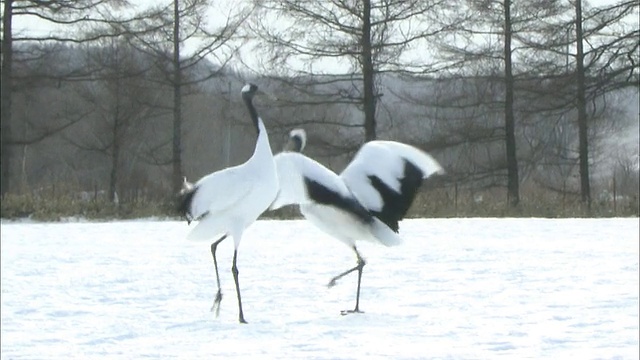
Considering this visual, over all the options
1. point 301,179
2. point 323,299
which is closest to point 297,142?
point 301,179

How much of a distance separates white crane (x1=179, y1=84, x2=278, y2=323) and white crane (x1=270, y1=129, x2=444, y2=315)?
131 millimetres

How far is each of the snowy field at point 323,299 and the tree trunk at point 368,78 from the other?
6.72 metres

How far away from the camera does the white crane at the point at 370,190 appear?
20.9 feet

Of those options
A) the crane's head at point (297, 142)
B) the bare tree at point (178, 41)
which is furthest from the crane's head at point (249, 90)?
the bare tree at point (178, 41)

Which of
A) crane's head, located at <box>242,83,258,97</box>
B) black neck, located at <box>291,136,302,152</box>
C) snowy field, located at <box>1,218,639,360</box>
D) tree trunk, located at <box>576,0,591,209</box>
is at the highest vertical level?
tree trunk, located at <box>576,0,591,209</box>

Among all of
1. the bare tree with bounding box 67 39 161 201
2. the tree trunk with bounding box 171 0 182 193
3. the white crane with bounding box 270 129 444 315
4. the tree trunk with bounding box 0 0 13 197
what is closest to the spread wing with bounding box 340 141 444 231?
the white crane with bounding box 270 129 444 315

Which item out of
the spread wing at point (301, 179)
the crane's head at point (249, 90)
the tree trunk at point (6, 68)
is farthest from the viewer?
the tree trunk at point (6, 68)

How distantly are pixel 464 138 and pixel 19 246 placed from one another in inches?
468

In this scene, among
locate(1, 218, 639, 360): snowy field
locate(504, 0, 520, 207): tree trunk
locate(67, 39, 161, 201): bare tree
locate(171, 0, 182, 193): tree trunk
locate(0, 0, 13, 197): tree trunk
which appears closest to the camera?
locate(1, 218, 639, 360): snowy field

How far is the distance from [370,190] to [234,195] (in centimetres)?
97

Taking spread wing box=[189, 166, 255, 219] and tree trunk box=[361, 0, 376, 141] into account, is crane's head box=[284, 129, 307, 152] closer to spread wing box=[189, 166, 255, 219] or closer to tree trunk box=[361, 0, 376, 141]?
spread wing box=[189, 166, 255, 219]

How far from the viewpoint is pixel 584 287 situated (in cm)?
720

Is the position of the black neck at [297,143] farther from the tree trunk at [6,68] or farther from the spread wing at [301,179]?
the tree trunk at [6,68]

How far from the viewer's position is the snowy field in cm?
504
